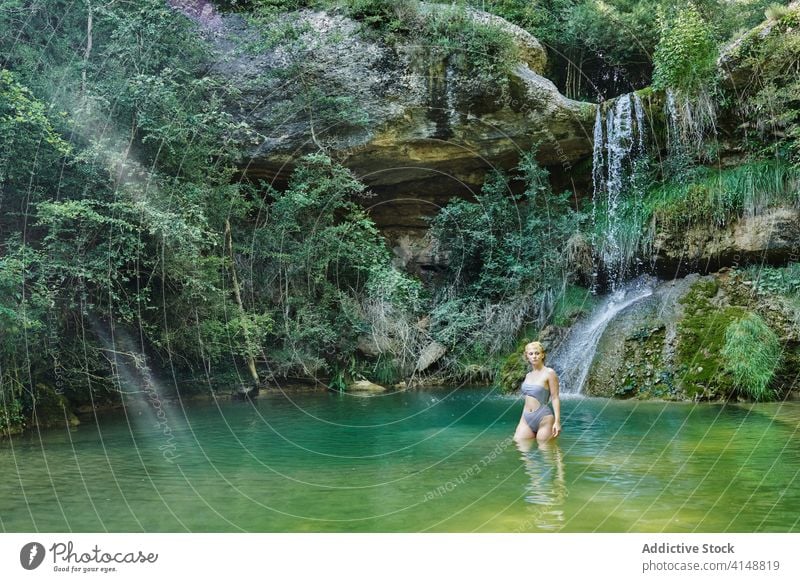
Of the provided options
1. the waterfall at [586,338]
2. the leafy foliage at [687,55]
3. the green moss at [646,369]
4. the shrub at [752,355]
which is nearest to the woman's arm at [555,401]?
the green moss at [646,369]

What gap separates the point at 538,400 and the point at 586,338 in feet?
18.9

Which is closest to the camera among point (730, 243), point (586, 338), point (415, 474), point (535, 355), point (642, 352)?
point (415, 474)

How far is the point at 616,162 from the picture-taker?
14414 millimetres

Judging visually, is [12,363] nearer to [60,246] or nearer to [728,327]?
[60,246]

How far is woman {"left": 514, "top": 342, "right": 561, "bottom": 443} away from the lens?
6762 mm

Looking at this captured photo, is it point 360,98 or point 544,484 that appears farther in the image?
point 360,98

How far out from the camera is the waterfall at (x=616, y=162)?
13.8 metres

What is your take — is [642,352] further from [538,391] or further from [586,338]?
[538,391]

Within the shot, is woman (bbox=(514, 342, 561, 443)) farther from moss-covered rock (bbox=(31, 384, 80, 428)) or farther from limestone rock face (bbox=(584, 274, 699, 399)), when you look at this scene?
moss-covered rock (bbox=(31, 384, 80, 428))

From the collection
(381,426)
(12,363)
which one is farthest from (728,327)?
(12,363)

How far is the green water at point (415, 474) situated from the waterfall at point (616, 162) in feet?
16.9

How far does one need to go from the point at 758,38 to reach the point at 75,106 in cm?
1247

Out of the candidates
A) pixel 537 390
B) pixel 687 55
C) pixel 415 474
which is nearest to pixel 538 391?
pixel 537 390

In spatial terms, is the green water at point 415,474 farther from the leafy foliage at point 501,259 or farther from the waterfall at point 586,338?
the leafy foliage at point 501,259
